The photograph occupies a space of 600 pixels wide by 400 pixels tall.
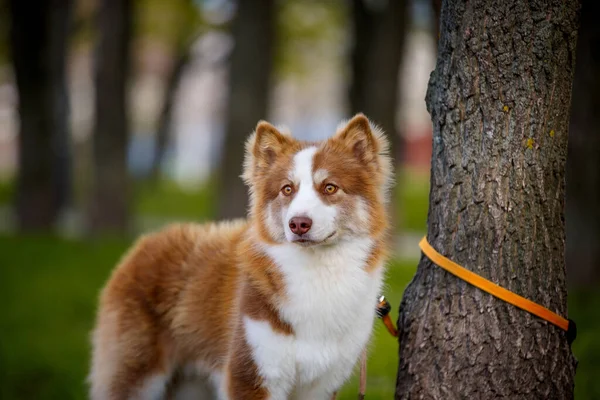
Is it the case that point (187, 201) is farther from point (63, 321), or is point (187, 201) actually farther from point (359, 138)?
point (359, 138)

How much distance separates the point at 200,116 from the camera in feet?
201

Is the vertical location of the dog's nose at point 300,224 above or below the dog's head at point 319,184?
below

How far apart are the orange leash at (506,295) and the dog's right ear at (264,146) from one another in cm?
114

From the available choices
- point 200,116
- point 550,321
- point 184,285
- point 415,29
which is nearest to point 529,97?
point 550,321

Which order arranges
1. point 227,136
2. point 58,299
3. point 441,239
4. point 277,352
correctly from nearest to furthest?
point 277,352 → point 441,239 → point 58,299 → point 227,136

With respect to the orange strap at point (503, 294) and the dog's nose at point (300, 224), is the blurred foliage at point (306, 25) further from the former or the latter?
the dog's nose at point (300, 224)

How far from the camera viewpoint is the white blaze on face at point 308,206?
13.0 feet

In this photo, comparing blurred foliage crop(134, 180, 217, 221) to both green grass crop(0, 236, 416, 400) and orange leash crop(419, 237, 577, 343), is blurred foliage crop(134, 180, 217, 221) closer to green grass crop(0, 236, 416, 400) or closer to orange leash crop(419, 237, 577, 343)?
green grass crop(0, 236, 416, 400)

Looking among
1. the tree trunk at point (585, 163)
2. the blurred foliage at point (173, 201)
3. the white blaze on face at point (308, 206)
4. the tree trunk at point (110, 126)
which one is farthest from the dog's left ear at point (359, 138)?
the blurred foliage at point (173, 201)

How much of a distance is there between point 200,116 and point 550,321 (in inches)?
2301

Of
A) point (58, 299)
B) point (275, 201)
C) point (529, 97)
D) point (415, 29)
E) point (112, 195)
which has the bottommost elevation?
point (58, 299)

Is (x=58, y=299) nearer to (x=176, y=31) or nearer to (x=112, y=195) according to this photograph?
(x=112, y=195)

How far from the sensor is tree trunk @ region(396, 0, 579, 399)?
159 inches

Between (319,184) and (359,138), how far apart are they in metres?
0.45
